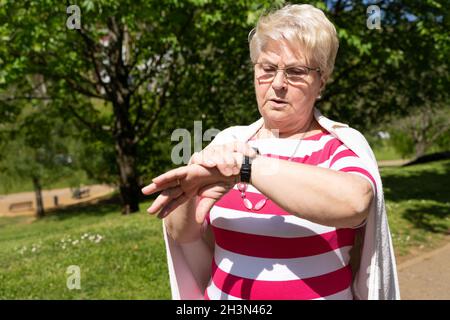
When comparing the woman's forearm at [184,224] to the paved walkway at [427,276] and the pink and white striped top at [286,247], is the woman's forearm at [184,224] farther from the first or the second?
the paved walkway at [427,276]

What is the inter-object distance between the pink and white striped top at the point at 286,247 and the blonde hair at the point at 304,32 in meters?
0.33

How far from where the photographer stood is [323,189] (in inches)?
52.5

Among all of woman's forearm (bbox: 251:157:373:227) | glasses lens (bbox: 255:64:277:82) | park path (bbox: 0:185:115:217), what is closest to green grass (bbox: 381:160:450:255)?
glasses lens (bbox: 255:64:277:82)

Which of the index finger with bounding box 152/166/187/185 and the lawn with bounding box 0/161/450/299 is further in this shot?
the lawn with bounding box 0/161/450/299

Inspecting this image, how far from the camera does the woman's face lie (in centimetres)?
166

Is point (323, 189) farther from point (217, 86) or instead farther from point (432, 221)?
point (217, 86)

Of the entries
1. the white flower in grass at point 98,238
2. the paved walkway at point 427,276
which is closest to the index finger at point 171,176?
the paved walkway at point 427,276

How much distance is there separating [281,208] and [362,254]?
16.5 inches

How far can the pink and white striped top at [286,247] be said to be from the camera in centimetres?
166

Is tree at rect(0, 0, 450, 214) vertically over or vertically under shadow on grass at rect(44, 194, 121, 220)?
over

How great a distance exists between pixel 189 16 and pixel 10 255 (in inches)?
274

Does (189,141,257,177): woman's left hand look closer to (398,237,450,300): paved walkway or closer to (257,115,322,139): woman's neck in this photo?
(257,115,322,139): woman's neck

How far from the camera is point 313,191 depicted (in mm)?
1333
